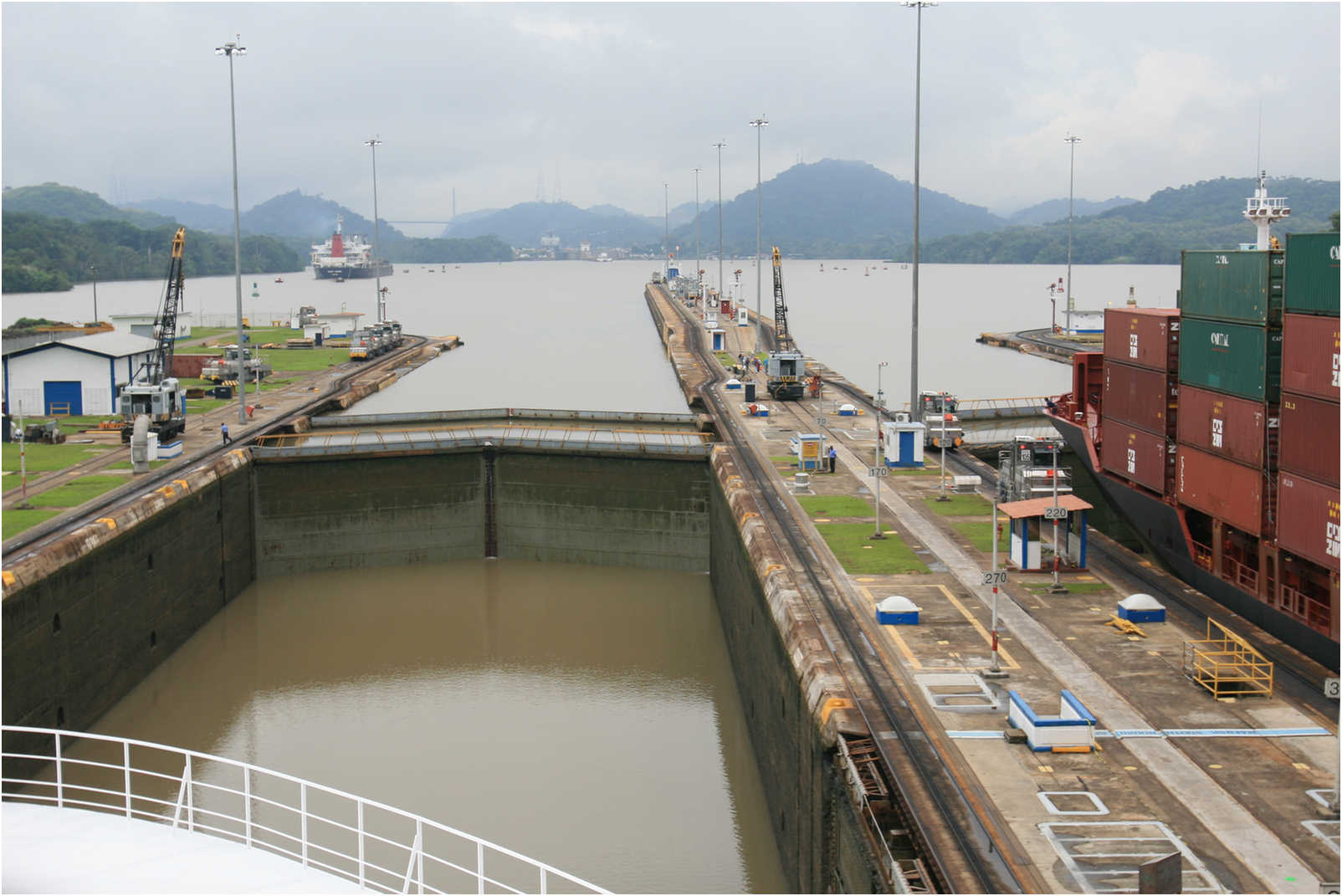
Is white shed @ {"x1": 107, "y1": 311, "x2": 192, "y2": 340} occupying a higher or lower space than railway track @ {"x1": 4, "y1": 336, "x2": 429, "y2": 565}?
higher

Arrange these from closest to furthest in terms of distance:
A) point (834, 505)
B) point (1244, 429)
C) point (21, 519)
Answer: point (1244, 429) → point (21, 519) → point (834, 505)

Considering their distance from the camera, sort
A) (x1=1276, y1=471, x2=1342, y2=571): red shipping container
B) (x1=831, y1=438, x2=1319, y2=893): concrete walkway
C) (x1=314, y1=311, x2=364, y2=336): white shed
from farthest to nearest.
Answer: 1. (x1=314, y1=311, x2=364, y2=336): white shed
2. (x1=1276, y1=471, x2=1342, y2=571): red shipping container
3. (x1=831, y1=438, x2=1319, y2=893): concrete walkway

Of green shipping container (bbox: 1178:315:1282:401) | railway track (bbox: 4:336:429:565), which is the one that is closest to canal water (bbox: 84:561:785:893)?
railway track (bbox: 4:336:429:565)

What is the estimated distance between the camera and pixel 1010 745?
23.2 metres

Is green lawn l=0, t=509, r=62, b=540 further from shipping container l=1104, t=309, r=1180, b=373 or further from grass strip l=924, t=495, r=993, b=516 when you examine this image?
shipping container l=1104, t=309, r=1180, b=373

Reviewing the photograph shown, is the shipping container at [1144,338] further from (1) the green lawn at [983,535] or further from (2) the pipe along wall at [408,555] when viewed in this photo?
(2) the pipe along wall at [408,555]

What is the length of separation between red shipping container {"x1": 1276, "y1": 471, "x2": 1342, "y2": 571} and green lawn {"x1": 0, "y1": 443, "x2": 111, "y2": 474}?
1753 inches

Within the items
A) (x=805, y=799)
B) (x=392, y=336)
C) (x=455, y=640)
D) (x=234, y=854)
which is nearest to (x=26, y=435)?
(x=455, y=640)

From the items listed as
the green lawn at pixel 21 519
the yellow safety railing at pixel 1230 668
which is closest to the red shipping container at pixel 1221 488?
the yellow safety railing at pixel 1230 668

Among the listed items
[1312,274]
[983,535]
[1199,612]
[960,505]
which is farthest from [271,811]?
[1312,274]

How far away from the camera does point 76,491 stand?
45.5 m

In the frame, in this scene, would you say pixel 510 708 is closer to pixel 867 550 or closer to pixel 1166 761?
pixel 867 550

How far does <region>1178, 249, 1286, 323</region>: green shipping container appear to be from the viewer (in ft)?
101

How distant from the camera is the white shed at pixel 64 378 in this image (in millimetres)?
66188
